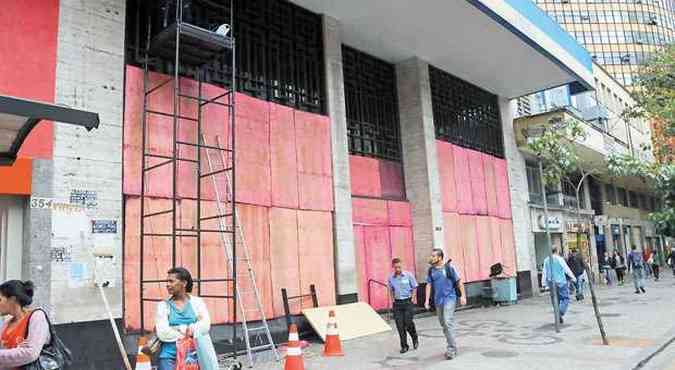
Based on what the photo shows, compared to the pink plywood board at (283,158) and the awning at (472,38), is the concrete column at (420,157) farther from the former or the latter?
the pink plywood board at (283,158)

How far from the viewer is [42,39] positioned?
814 cm

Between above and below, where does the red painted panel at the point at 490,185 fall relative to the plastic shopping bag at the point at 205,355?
above

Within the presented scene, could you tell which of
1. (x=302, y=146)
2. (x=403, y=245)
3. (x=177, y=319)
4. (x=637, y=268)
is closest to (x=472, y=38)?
(x=403, y=245)

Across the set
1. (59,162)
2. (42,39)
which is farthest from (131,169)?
(42,39)

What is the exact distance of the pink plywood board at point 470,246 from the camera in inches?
686

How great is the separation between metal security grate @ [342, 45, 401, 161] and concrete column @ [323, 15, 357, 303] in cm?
135

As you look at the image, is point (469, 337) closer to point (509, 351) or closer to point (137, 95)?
point (509, 351)

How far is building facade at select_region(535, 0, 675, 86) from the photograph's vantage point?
239 ft

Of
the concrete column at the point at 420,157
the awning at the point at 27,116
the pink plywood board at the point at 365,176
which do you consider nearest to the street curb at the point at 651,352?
the concrete column at the point at 420,157

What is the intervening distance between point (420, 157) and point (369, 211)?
2.81 m

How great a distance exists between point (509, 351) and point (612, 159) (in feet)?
17.4

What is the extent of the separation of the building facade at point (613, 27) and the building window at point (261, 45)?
6988 cm

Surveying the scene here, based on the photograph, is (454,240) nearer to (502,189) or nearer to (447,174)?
(447,174)

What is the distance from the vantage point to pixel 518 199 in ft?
69.7
